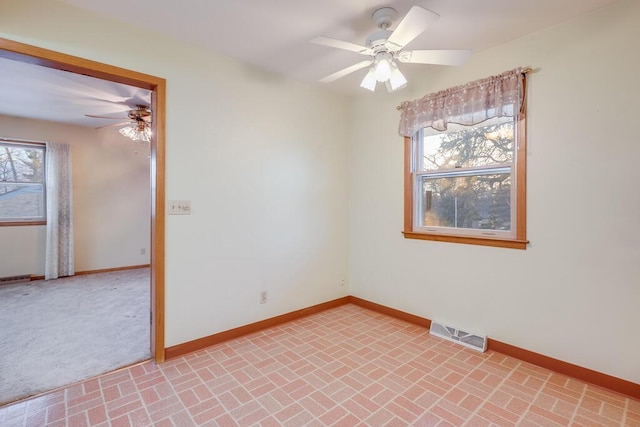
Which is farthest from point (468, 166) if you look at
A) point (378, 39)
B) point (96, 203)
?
point (96, 203)

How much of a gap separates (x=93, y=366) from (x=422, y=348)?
2607 millimetres

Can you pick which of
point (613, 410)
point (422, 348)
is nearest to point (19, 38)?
point (422, 348)

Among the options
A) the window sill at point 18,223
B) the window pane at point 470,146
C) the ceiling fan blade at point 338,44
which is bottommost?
the window sill at point 18,223

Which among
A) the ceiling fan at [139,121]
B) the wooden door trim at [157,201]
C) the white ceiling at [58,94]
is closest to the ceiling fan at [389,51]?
the wooden door trim at [157,201]

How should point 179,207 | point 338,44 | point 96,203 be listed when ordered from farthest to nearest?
point 96,203 < point 179,207 < point 338,44

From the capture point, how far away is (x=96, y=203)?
17.5 feet

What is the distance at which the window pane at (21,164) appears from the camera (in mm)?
4719

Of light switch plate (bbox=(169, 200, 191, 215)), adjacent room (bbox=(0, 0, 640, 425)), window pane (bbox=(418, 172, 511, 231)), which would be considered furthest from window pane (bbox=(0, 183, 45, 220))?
window pane (bbox=(418, 172, 511, 231))

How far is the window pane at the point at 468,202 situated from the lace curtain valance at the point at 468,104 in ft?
1.68

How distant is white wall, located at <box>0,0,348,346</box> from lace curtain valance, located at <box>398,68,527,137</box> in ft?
3.14

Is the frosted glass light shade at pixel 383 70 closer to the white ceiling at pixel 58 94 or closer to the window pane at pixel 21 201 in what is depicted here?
the white ceiling at pixel 58 94

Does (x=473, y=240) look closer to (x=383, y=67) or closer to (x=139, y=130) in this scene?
(x=383, y=67)

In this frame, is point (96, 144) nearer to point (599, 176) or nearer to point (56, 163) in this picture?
point (56, 163)

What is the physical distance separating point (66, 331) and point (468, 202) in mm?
4008
